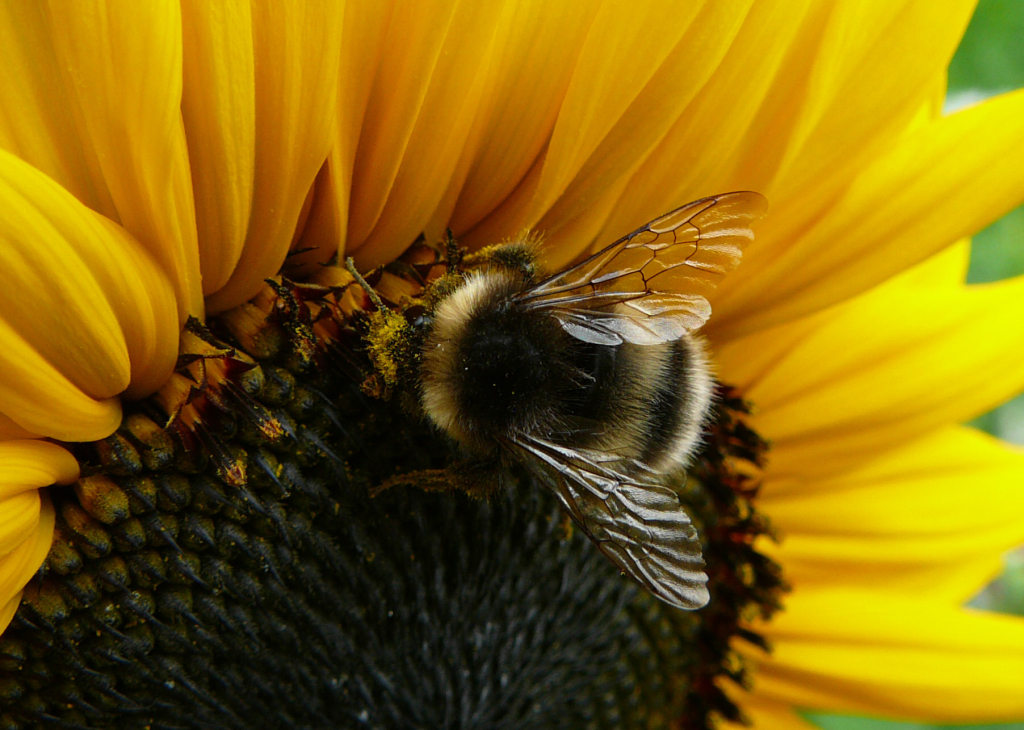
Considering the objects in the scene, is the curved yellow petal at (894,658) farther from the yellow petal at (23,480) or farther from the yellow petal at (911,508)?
the yellow petal at (23,480)

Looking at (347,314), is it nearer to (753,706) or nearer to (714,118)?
(714,118)

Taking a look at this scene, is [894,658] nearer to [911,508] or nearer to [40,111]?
[911,508]

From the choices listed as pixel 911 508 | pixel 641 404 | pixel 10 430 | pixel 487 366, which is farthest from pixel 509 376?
pixel 911 508

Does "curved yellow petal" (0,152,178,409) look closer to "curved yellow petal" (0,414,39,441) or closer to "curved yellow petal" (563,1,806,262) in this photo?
"curved yellow petal" (0,414,39,441)

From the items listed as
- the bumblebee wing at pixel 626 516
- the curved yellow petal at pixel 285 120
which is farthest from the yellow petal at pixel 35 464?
the bumblebee wing at pixel 626 516

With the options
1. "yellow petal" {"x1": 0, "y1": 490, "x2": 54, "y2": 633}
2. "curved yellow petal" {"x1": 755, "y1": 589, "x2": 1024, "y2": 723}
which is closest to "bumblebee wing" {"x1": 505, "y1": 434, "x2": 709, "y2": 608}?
"yellow petal" {"x1": 0, "y1": 490, "x2": 54, "y2": 633}

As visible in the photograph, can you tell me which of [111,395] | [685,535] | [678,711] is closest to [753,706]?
[678,711]
